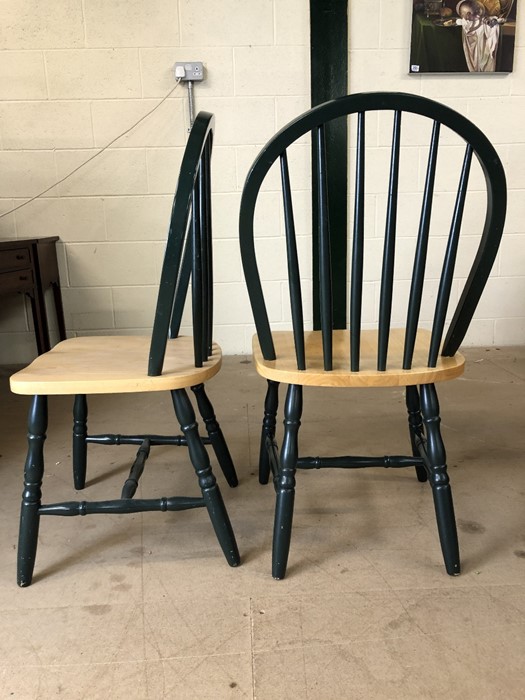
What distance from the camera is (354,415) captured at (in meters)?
2.17

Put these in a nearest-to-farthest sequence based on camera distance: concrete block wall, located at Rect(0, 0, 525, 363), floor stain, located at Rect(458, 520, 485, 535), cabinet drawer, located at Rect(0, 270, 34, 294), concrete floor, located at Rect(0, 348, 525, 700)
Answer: concrete floor, located at Rect(0, 348, 525, 700), floor stain, located at Rect(458, 520, 485, 535), cabinet drawer, located at Rect(0, 270, 34, 294), concrete block wall, located at Rect(0, 0, 525, 363)

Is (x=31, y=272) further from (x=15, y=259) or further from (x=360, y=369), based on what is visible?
(x=360, y=369)

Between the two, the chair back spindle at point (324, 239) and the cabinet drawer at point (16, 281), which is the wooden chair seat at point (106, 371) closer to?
the chair back spindle at point (324, 239)

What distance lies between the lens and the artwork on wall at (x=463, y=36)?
9.47 feet

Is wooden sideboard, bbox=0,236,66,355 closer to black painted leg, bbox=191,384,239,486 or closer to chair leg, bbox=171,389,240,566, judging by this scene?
black painted leg, bbox=191,384,239,486

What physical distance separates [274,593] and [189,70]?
8.56 feet

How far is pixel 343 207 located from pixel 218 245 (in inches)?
28.1

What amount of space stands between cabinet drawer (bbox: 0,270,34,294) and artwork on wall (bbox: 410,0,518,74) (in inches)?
85.1

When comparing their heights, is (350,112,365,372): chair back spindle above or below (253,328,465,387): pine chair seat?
above

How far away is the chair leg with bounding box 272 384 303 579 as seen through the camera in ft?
3.81

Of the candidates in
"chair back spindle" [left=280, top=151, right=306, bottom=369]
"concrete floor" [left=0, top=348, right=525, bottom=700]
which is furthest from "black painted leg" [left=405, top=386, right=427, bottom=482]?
"chair back spindle" [left=280, top=151, right=306, bottom=369]

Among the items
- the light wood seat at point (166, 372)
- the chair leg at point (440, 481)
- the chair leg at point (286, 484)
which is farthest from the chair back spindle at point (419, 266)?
the light wood seat at point (166, 372)

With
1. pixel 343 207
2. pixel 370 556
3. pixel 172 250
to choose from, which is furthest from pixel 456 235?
pixel 343 207

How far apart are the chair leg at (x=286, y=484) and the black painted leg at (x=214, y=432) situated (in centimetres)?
34
